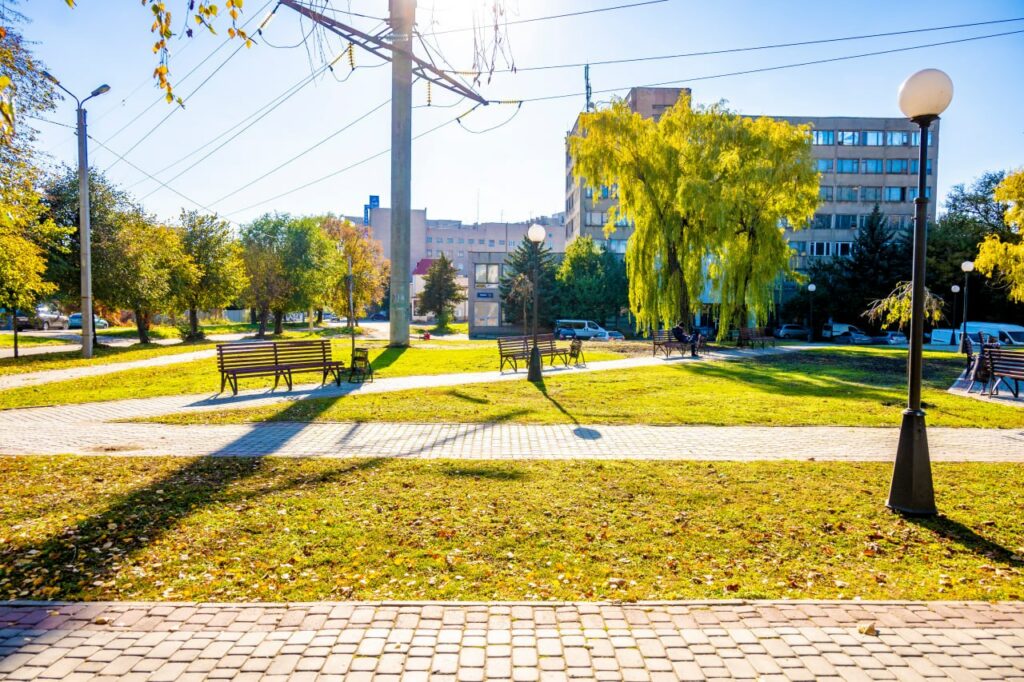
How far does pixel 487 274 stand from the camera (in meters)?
56.7

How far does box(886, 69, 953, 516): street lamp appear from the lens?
216 inches

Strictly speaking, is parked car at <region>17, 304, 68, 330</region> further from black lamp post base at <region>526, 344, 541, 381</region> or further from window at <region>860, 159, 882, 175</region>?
window at <region>860, 159, 882, 175</region>

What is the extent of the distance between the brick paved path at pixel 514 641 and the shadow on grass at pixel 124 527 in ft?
1.32

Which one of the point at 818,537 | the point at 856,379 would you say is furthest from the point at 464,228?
the point at 818,537

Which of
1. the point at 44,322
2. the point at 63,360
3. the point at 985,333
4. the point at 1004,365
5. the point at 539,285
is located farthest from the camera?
the point at 539,285

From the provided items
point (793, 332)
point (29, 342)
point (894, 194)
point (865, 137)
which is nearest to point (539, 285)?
point (793, 332)

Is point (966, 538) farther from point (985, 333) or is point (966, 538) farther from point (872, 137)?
point (872, 137)

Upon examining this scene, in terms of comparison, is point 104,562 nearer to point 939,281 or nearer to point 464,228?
point 939,281

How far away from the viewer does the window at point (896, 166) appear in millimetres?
65312

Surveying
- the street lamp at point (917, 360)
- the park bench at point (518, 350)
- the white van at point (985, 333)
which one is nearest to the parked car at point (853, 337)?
the white van at point (985, 333)

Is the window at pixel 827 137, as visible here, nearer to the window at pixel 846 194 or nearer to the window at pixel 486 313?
the window at pixel 846 194

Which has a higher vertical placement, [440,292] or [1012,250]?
[1012,250]

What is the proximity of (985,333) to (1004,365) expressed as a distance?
2476 cm

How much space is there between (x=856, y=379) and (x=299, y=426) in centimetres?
1456
